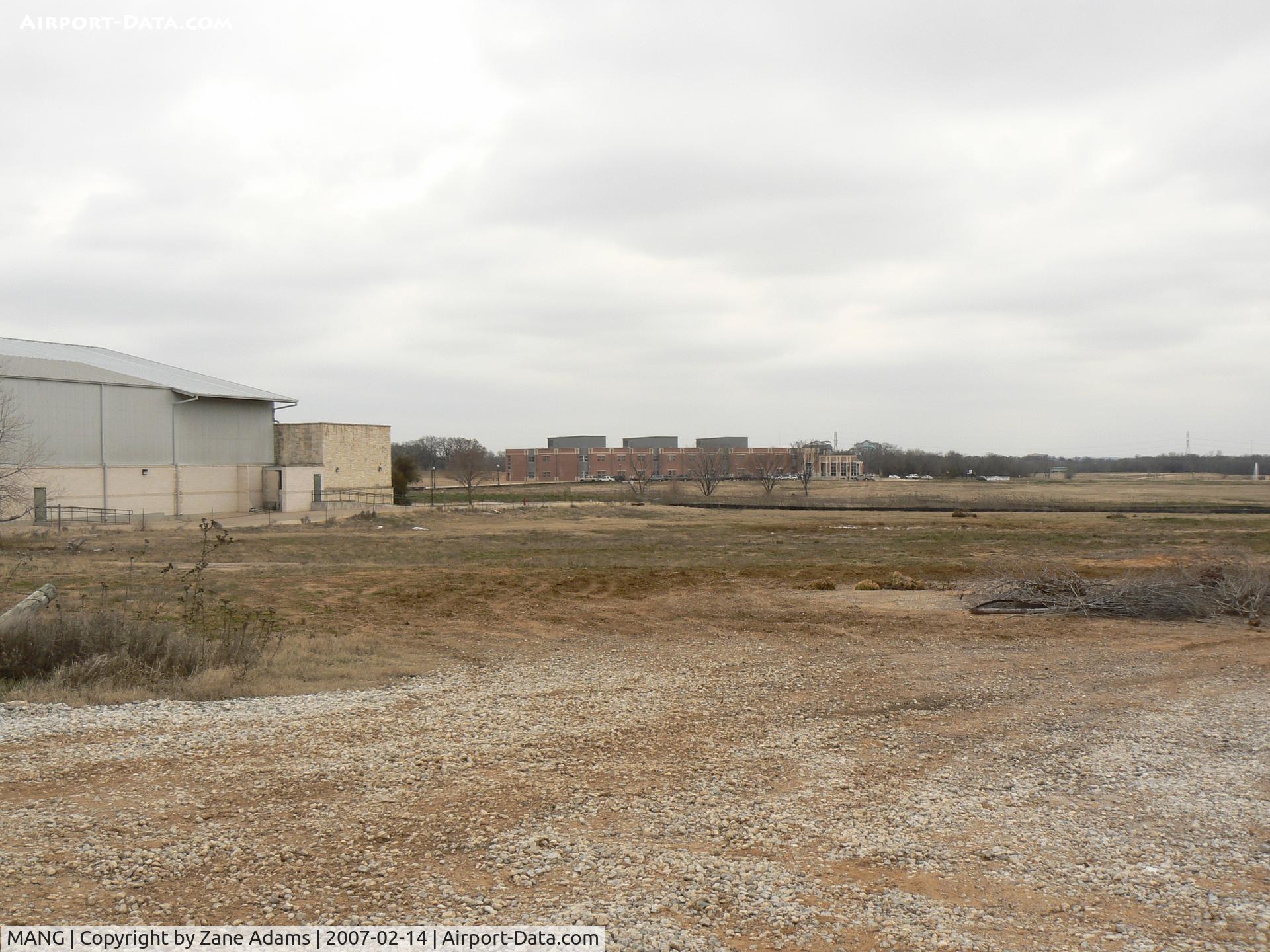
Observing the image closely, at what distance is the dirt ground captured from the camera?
4961 mm

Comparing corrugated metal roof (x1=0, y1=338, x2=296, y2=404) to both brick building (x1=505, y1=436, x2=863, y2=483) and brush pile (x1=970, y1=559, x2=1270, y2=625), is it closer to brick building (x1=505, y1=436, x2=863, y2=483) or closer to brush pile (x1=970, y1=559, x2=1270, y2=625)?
brush pile (x1=970, y1=559, x2=1270, y2=625)

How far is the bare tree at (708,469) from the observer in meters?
84.2

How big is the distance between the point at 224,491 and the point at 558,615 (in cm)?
3632

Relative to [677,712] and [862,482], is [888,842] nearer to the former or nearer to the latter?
[677,712]

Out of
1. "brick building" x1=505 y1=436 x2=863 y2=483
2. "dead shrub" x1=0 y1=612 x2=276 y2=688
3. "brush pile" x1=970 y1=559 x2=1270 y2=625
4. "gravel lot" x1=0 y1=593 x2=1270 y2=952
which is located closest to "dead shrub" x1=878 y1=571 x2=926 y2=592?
"brush pile" x1=970 y1=559 x2=1270 y2=625

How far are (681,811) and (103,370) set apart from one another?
4498cm

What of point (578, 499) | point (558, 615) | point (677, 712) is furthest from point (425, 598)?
point (578, 499)

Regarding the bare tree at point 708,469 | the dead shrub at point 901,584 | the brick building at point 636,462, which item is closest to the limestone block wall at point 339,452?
the bare tree at point 708,469

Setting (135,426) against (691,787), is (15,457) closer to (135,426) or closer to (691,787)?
(135,426)

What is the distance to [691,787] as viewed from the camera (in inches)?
275

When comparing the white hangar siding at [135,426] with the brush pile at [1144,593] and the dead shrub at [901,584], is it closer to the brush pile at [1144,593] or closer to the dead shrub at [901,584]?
the dead shrub at [901,584]

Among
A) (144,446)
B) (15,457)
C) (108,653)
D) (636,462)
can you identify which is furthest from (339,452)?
(636,462)

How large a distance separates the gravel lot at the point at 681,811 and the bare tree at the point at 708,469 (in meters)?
70.6

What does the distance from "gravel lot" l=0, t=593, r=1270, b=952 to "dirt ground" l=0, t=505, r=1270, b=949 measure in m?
0.03
